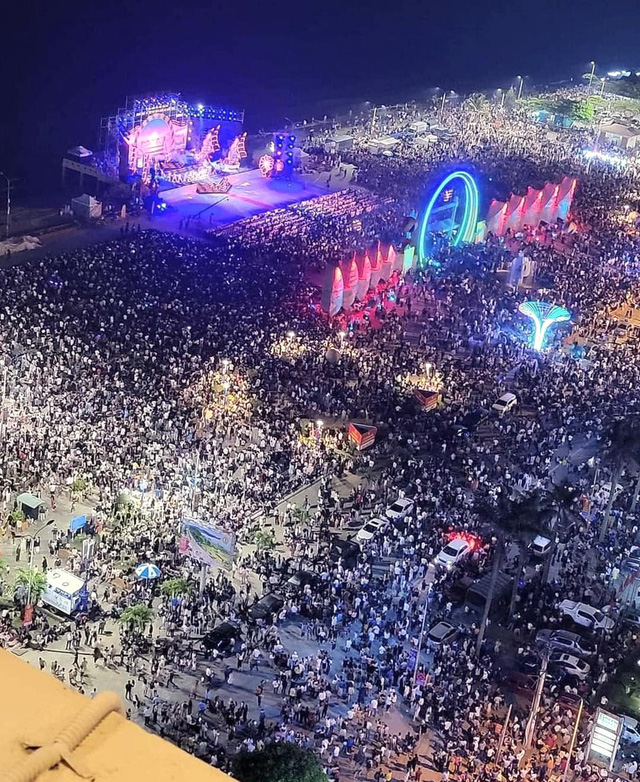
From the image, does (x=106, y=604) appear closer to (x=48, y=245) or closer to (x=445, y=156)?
(x=48, y=245)

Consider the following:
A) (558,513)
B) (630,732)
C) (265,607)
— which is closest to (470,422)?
(558,513)

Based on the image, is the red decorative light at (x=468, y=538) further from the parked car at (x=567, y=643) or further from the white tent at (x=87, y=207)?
the white tent at (x=87, y=207)

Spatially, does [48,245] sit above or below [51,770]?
below

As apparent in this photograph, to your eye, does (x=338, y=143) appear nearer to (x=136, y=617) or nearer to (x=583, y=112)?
(x=583, y=112)

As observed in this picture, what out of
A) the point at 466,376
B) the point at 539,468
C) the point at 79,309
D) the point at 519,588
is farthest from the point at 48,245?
the point at 519,588

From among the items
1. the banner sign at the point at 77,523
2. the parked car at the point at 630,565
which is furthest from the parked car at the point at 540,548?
the banner sign at the point at 77,523

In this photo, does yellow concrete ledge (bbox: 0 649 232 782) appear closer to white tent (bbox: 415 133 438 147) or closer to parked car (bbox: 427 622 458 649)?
parked car (bbox: 427 622 458 649)
